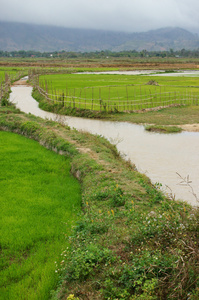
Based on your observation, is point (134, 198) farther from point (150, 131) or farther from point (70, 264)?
point (150, 131)

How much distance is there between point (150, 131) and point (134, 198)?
9430 millimetres

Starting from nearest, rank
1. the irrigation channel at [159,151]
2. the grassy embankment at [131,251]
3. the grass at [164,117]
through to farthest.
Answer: the grassy embankment at [131,251]
the irrigation channel at [159,151]
the grass at [164,117]

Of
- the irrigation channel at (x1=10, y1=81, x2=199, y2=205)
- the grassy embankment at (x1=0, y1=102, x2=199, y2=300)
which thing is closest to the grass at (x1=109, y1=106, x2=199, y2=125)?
the irrigation channel at (x1=10, y1=81, x2=199, y2=205)

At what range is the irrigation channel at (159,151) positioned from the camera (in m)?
8.77

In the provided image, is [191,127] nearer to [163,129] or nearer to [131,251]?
[163,129]

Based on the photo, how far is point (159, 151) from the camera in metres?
11.7

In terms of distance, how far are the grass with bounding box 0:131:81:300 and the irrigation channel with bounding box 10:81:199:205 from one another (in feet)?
8.87

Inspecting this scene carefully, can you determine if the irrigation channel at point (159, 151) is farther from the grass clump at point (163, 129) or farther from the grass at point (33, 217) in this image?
the grass at point (33, 217)

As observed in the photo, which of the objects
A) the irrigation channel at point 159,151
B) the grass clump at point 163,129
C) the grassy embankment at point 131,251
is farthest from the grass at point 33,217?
the grass clump at point 163,129

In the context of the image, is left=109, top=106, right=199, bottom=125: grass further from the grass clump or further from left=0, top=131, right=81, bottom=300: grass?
left=0, top=131, right=81, bottom=300: grass

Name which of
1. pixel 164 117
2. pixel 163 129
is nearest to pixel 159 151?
pixel 163 129

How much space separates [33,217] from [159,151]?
701 centimetres

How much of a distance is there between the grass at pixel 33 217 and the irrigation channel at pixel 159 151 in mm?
2704

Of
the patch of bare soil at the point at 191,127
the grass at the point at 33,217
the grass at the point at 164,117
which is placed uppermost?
the grass at the point at 164,117
